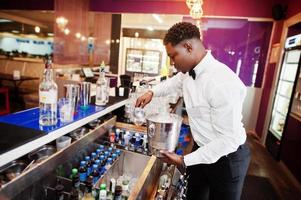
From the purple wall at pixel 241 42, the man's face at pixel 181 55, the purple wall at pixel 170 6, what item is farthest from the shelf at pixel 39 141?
the purple wall at pixel 241 42

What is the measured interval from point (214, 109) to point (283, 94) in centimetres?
367

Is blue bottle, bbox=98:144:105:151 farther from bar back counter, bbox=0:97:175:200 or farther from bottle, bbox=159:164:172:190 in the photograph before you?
bottle, bbox=159:164:172:190

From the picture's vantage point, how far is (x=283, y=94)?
3996mm

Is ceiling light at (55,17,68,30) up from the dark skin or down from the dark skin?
up

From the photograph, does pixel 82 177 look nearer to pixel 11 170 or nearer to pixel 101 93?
pixel 11 170

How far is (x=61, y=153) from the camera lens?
1.14m

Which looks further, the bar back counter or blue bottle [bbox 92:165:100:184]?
blue bottle [bbox 92:165:100:184]

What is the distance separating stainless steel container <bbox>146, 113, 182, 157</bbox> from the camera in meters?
1.09

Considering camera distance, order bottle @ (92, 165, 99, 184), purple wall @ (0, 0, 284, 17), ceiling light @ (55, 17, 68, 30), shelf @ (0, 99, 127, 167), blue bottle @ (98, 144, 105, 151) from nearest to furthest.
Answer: shelf @ (0, 99, 127, 167) → bottle @ (92, 165, 99, 184) → blue bottle @ (98, 144, 105, 151) → purple wall @ (0, 0, 284, 17) → ceiling light @ (55, 17, 68, 30)

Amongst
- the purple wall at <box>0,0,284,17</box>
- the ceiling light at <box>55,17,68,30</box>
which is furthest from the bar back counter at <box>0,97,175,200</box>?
the ceiling light at <box>55,17,68,30</box>

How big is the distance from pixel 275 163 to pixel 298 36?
209 centimetres

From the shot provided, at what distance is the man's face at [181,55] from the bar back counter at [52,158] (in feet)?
1.90

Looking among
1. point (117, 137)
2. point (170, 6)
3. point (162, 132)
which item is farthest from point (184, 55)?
point (170, 6)

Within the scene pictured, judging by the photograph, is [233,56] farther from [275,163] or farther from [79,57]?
[79,57]
